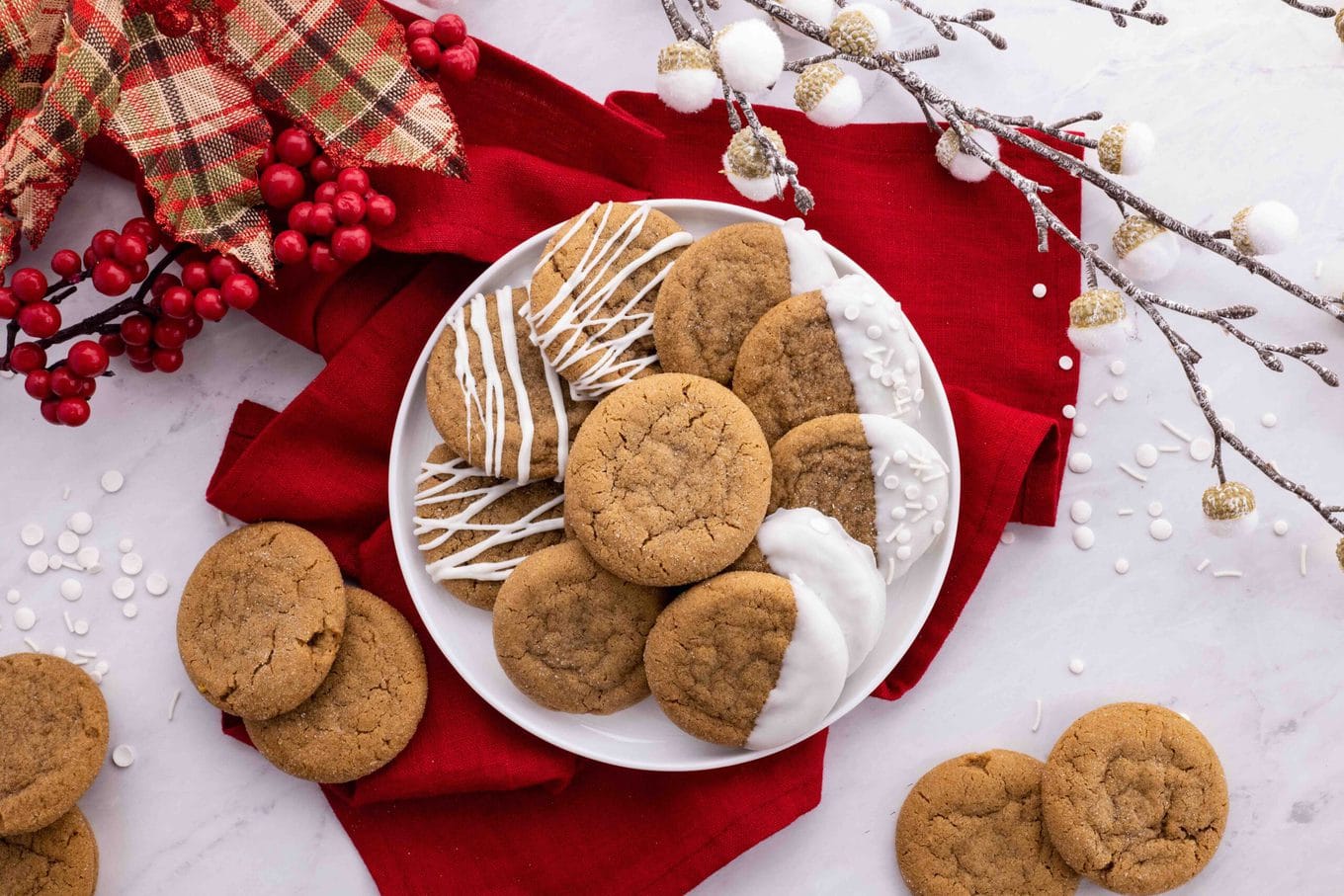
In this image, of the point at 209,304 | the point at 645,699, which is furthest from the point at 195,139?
the point at 645,699

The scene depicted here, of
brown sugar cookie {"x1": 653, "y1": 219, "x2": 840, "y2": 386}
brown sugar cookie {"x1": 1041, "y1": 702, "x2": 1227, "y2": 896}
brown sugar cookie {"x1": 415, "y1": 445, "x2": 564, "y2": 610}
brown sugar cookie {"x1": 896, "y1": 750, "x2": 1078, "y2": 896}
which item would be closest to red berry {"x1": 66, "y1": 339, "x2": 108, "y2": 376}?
brown sugar cookie {"x1": 415, "y1": 445, "x2": 564, "y2": 610}

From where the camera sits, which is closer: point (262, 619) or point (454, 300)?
point (262, 619)

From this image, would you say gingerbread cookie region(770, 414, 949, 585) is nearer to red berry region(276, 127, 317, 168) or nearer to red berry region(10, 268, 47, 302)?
red berry region(276, 127, 317, 168)

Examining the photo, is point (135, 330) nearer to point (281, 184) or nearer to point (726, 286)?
point (281, 184)

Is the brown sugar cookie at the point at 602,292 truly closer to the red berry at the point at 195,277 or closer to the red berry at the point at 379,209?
the red berry at the point at 379,209

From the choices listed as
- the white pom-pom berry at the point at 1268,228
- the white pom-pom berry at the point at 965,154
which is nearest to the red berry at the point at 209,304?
the white pom-pom berry at the point at 965,154

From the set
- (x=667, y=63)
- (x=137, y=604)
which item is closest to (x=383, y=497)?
(x=137, y=604)

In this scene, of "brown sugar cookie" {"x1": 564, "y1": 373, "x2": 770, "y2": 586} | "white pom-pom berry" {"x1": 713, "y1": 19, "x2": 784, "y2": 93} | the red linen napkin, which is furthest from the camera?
the red linen napkin
